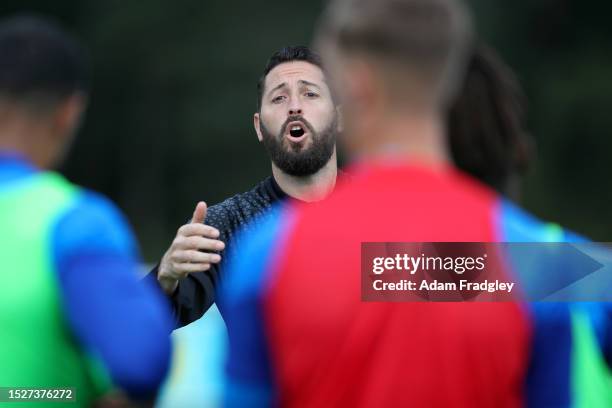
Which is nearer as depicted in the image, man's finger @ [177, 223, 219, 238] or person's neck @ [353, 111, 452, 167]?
person's neck @ [353, 111, 452, 167]

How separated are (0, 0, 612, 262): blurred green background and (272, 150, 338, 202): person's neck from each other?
1427 centimetres

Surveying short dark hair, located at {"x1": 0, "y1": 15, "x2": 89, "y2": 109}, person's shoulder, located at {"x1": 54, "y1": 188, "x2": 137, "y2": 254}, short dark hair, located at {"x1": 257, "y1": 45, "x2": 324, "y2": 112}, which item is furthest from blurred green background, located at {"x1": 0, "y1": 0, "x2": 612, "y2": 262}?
person's shoulder, located at {"x1": 54, "y1": 188, "x2": 137, "y2": 254}

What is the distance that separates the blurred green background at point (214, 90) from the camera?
699 inches

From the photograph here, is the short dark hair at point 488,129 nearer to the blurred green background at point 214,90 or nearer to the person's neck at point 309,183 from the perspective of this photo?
the person's neck at point 309,183

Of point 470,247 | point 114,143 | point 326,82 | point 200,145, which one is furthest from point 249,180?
point 470,247

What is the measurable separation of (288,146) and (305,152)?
5cm

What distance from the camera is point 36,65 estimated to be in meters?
1.99

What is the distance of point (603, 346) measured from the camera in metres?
2.01

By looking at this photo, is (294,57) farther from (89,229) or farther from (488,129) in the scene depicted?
(89,229)

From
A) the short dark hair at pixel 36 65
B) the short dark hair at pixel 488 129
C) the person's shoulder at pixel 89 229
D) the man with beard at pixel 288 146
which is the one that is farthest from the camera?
the man with beard at pixel 288 146

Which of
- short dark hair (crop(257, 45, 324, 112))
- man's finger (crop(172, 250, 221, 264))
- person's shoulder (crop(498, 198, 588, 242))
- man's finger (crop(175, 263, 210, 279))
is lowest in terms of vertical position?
person's shoulder (crop(498, 198, 588, 242))

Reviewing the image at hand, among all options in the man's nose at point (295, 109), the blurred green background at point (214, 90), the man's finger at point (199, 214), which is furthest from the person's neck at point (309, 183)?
the blurred green background at point (214, 90)

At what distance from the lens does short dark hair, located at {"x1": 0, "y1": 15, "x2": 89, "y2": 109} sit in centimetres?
198

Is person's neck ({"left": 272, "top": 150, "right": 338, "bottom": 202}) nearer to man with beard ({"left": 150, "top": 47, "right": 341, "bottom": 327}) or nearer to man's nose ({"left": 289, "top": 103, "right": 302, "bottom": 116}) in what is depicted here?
man with beard ({"left": 150, "top": 47, "right": 341, "bottom": 327})
